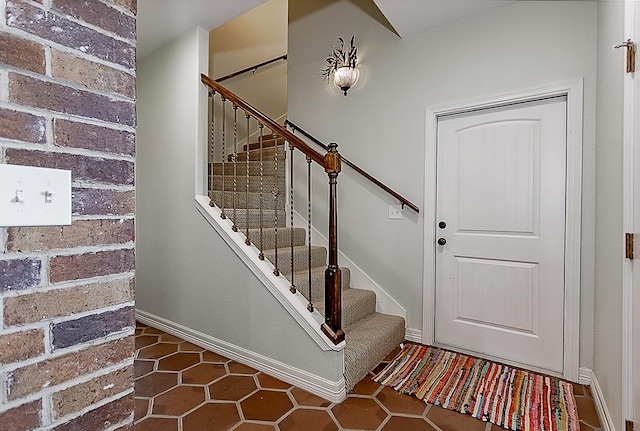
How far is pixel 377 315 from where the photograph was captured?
109 inches

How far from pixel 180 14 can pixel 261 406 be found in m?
2.59

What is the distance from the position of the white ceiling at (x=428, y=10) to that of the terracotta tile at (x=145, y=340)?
303 cm

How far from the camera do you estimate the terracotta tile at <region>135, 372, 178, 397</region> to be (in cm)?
195

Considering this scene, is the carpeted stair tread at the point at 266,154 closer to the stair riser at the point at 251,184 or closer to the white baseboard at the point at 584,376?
the stair riser at the point at 251,184

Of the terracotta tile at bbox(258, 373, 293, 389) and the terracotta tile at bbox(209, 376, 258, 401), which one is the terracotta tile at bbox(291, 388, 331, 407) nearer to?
the terracotta tile at bbox(258, 373, 293, 389)

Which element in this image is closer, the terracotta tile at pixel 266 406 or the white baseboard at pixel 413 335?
the terracotta tile at pixel 266 406

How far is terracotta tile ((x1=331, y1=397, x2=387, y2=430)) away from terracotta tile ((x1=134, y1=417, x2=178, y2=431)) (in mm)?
794

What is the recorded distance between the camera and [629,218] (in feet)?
4.39

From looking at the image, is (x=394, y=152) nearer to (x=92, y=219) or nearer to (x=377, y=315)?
(x=377, y=315)

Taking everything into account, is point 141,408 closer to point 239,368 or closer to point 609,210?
point 239,368

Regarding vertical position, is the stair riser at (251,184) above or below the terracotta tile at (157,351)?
above

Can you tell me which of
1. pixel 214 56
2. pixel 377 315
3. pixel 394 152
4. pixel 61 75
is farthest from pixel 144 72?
pixel 377 315

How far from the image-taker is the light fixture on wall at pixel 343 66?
9.82 ft

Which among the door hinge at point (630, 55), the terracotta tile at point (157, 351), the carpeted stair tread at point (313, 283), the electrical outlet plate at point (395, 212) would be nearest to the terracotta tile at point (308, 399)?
the carpeted stair tread at point (313, 283)
